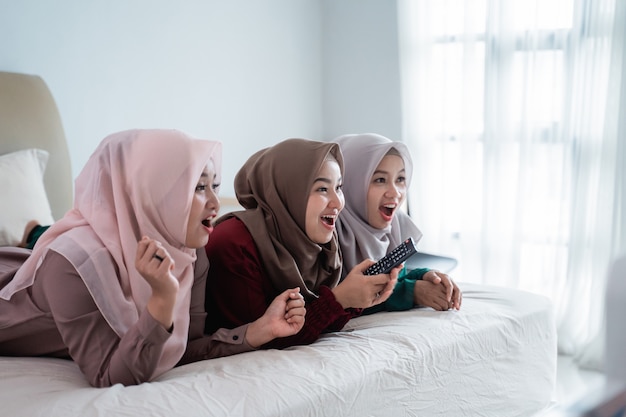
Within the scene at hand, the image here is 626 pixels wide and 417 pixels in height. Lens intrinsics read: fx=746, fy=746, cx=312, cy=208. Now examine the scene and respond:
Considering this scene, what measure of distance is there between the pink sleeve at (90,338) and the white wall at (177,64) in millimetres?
1877

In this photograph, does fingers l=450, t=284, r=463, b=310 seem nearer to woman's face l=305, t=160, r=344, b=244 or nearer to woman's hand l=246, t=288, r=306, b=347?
woman's face l=305, t=160, r=344, b=244

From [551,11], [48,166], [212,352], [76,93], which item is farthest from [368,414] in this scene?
[551,11]

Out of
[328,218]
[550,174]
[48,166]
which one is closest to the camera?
[328,218]

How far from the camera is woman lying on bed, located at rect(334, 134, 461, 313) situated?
2309 mm

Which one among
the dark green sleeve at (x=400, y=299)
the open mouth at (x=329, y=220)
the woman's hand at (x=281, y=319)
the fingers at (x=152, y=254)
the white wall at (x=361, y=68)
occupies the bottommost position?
the dark green sleeve at (x=400, y=299)

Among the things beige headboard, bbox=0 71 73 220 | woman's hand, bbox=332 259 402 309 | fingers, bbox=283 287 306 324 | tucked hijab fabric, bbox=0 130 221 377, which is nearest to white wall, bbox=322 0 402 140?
beige headboard, bbox=0 71 73 220

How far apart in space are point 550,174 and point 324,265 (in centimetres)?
224

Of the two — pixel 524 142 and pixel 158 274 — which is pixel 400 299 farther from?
pixel 524 142

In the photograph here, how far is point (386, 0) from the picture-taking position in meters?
4.60

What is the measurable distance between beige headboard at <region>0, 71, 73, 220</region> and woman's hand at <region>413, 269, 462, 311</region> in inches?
63.9

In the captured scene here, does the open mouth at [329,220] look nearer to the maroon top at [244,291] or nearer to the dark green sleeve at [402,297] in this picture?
the maroon top at [244,291]

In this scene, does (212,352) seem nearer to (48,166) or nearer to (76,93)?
(48,166)

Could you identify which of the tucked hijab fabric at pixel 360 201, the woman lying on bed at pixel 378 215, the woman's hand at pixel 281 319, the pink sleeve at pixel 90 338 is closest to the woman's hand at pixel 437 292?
the woman lying on bed at pixel 378 215

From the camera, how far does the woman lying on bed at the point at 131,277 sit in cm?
155
